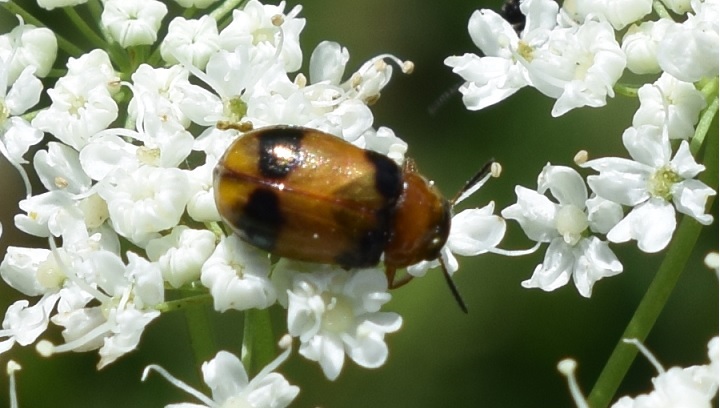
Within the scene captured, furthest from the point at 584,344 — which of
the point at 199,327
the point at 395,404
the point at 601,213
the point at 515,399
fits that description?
the point at 199,327

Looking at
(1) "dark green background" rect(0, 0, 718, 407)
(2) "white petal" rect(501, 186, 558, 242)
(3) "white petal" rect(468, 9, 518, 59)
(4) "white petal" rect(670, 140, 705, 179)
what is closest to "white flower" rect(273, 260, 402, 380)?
(2) "white petal" rect(501, 186, 558, 242)

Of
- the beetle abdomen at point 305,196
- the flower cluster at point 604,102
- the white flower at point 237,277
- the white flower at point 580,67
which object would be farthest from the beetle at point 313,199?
the white flower at point 580,67

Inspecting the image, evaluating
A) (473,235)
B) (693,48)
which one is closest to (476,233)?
(473,235)

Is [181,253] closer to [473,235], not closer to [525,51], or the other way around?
Answer: [473,235]

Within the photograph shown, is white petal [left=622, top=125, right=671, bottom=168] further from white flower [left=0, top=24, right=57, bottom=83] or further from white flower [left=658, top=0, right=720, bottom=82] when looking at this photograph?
white flower [left=0, top=24, right=57, bottom=83]

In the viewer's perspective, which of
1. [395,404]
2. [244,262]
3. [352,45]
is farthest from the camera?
[352,45]

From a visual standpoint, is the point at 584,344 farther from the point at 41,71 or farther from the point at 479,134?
the point at 41,71

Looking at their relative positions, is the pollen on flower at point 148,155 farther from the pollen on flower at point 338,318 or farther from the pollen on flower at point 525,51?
the pollen on flower at point 525,51
